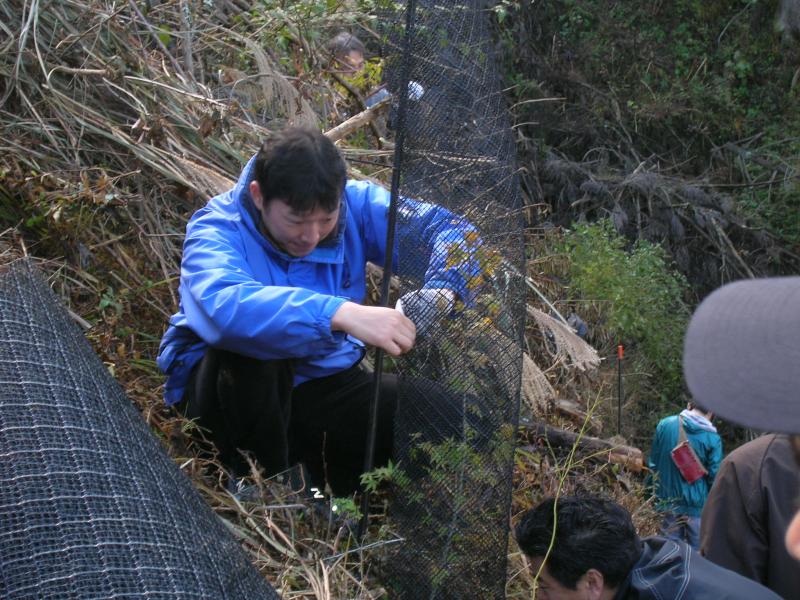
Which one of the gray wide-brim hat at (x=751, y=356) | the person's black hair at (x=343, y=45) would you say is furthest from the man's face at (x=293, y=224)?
the person's black hair at (x=343, y=45)

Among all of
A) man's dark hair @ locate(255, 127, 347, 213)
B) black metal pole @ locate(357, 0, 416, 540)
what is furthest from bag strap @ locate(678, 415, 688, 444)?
man's dark hair @ locate(255, 127, 347, 213)

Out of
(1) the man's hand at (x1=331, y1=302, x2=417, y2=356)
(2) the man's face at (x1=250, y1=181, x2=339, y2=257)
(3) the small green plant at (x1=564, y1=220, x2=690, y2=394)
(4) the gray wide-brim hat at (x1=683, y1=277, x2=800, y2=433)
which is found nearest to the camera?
(4) the gray wide-brim hat at (x1=683, y1=277, x2=800, y2=433)

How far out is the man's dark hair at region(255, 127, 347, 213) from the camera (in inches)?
116

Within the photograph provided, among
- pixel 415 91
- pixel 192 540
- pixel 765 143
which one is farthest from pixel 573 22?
pixel 192 540

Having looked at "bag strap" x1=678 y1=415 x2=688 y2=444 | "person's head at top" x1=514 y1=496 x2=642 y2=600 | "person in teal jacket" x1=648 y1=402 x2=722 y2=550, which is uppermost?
"person's head at top" x1=514 y1=496 x2=642 y2=600

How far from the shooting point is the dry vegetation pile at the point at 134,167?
3.74 meters

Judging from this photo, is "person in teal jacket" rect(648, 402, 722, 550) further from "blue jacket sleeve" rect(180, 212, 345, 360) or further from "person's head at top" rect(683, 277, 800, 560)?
"person's head at top" rect(683, 277, 800, 560)

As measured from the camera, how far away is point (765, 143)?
1008 cm

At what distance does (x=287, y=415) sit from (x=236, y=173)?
→ 4.81ft

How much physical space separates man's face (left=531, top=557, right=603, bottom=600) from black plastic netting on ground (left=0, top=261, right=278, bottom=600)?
1.11 m

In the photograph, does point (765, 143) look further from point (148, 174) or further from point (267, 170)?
point (267, 170)

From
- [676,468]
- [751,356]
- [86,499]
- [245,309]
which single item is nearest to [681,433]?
[676,468]

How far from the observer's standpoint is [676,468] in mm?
5230

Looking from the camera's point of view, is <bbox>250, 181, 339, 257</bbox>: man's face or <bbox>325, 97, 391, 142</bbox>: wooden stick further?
<bbox>325, 97, 391, 142</bbox>: wooden stick
